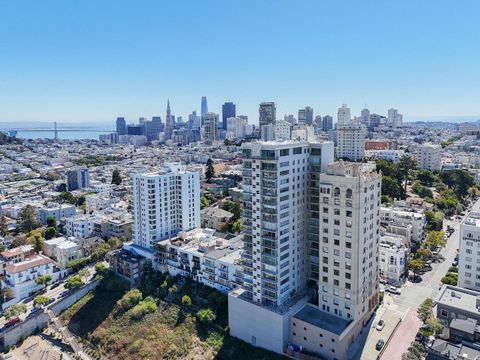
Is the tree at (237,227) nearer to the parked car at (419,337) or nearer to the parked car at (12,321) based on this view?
the parked car at (419,337)

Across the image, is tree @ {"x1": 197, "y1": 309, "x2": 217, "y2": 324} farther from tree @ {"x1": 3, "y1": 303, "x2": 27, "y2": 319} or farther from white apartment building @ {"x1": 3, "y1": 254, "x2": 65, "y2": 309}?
white apartment building @ {"x1": 3, "y1": 254, "x2": 65, "y2": 309}

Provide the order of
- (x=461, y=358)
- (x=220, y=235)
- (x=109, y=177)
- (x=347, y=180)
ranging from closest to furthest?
1. (x=461, y=358)
2. (x=347, y=180)
3. (x=220, y=235)
4. (x=109, y=177)

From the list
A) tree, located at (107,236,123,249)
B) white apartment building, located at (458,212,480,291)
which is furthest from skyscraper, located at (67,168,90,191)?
white apartment building, located at (458,212,480,291)

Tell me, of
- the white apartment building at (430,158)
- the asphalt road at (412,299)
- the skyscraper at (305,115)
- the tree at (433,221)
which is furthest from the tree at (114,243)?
the skyscraper at (305,115)

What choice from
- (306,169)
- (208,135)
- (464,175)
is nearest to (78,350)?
(306,169)

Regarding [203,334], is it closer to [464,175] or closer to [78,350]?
[78,350]

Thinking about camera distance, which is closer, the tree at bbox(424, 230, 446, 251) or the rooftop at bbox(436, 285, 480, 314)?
the rooftop at bbox(436, 285, 480, 314)
